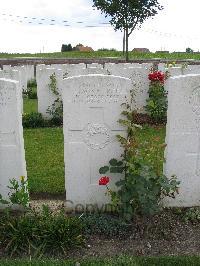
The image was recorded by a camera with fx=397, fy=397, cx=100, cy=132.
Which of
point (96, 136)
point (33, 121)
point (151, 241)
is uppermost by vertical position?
point (96, 136)

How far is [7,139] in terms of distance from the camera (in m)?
4.68

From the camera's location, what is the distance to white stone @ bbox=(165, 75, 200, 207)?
4.57 meters

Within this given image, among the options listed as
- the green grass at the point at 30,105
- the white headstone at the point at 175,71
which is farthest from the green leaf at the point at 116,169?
the green grass at the point at 30,105

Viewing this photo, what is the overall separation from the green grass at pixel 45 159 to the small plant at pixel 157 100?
91.5 inches

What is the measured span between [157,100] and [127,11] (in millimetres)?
17384

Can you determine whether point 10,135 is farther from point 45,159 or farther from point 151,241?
point 45,159

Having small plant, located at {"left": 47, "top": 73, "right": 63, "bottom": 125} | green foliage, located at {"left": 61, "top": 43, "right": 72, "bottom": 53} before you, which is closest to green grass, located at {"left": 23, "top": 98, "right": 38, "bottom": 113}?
small plant, located at {"left": 47, "top": 73, "right": 63, "bottom": 125}

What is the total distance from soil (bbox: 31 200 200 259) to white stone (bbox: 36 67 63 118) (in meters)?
6.21

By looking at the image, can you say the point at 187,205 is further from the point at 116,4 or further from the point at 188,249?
the point at 116,4

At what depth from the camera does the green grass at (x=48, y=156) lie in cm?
559

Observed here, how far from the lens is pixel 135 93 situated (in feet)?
33.6

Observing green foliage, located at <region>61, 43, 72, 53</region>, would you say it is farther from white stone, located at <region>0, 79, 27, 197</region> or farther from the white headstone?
white stone, located at <region>0, 79, 27, 197</region>

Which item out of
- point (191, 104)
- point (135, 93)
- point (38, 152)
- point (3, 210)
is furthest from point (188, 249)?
point (135, 93)

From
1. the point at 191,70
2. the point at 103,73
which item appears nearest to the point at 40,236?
the point at 103,73
